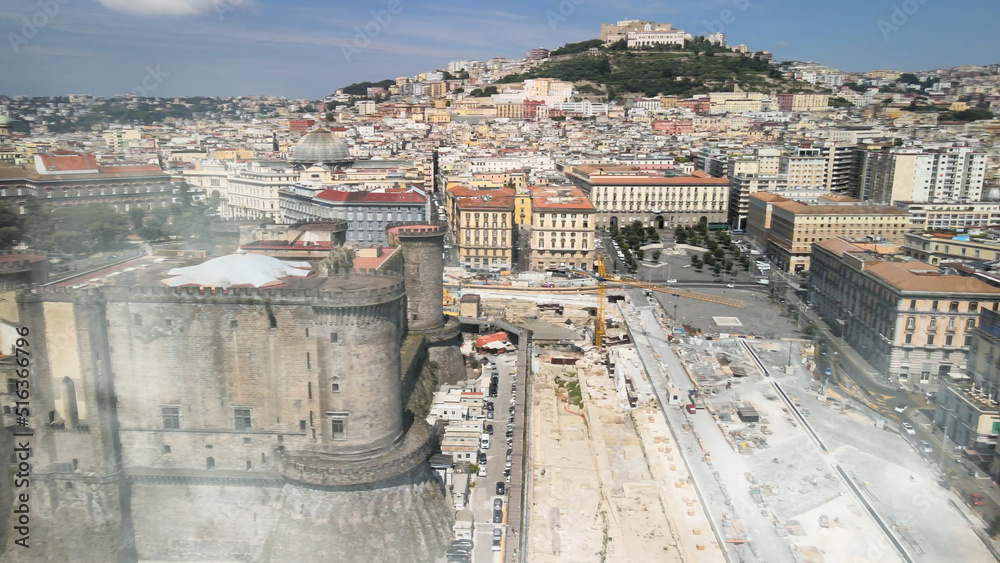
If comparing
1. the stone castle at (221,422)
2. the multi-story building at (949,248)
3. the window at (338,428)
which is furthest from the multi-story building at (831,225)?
the window at (338,428)

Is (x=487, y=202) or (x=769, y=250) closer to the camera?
(x=487, y=202)

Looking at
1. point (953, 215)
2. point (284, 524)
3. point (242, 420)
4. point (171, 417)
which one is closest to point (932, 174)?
point (953, 215)

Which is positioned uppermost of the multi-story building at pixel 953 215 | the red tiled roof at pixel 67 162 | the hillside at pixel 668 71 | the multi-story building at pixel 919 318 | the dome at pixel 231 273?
the hillside at pixel 668 71

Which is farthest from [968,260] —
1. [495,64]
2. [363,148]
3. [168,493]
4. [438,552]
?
[495,64]

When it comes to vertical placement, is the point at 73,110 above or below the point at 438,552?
above

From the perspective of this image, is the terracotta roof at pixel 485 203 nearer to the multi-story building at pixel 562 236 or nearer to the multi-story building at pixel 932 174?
the multi-story building at pixel 562 236

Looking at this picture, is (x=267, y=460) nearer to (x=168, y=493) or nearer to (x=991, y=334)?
(x=168, y=493)

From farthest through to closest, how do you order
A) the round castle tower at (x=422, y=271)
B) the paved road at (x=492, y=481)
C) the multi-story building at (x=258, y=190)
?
1. the multi-story building at (x=258, y=190)
2. the round castle tower at (x=422, y=271)
3. the paved road at (x=492, y=481)

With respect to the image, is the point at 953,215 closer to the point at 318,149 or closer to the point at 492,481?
the point at 492,481
